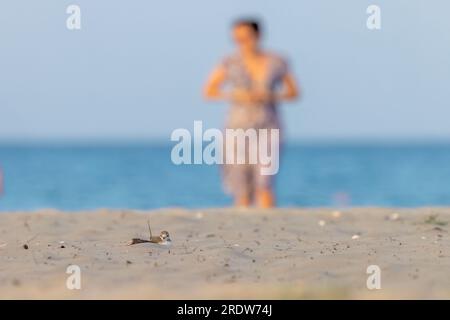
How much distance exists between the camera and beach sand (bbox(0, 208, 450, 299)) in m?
6.24

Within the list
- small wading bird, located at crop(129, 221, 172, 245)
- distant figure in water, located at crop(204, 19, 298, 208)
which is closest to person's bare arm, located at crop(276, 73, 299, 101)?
distant figure in water, located at crop(204, 19, 298, 208)

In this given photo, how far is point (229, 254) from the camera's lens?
24.6ft

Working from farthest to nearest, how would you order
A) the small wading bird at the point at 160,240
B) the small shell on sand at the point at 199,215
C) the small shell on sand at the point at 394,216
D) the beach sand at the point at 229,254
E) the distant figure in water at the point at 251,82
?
the distant figure in water at the point at 251,82 → the small shell on sand at the point at 199,215 → the small shell on sand at the point at 394,216 → the small wading bird at the point at 160,240 → the beach sand at the point at 229,254

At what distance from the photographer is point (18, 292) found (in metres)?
6.25

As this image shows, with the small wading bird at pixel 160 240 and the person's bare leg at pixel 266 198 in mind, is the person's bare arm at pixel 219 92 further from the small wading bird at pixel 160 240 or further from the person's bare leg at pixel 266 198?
the small wading bird at pixel 160 240

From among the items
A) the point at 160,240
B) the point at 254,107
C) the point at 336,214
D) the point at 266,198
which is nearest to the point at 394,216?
the point at 336,214

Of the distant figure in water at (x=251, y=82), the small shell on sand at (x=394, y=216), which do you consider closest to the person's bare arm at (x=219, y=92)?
the distant figure in water at (x=251, y=82)

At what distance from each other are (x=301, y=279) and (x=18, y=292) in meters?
1.82

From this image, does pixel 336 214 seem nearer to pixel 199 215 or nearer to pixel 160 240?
pixel 199 215

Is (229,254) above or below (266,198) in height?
below

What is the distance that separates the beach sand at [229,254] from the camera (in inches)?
246

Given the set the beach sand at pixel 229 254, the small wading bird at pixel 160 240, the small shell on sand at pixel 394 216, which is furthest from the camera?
the small shell on sand at pixel 394 216
